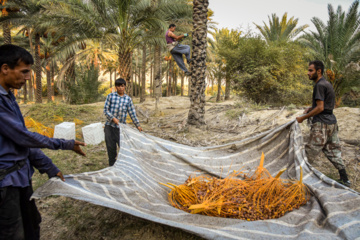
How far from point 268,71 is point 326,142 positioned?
287 inches

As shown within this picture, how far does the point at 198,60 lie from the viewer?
21.0 ft

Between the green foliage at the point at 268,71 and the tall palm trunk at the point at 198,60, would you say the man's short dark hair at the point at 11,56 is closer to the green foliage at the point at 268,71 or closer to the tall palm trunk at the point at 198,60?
the tall palm trunk at the point at 198,60

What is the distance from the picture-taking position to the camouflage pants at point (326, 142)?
3.10 m

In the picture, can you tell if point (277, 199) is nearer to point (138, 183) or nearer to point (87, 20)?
point (138, 183)

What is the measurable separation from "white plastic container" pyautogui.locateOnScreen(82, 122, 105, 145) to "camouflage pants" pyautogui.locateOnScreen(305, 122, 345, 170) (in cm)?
475

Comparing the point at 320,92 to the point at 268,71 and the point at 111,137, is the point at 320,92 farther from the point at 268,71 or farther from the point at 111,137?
the point at 268,71

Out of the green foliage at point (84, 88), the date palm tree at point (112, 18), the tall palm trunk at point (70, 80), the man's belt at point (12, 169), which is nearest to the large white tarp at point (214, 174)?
the man's belt at point (12, 169)

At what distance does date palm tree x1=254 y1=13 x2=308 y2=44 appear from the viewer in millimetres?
14398

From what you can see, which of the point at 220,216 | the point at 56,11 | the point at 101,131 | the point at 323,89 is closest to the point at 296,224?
the point at 220,216

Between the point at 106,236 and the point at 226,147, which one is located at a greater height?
the point at 226,147

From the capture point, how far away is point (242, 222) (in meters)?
1.78

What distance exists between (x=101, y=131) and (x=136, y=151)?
9.84 ft

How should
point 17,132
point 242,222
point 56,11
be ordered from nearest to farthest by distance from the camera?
point 17,132
point 242,222
point 56,11

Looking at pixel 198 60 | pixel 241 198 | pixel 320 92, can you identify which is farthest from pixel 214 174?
pixel 198 60
